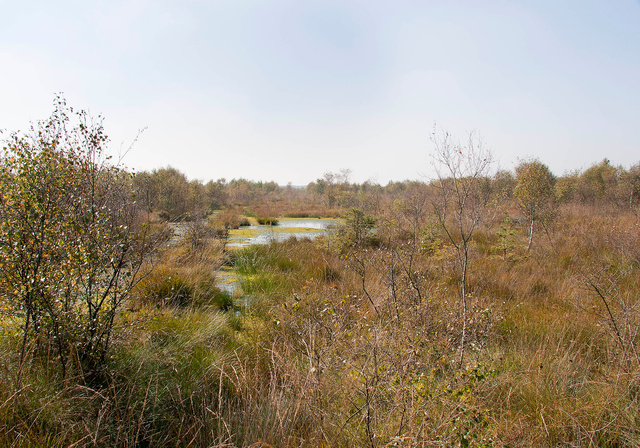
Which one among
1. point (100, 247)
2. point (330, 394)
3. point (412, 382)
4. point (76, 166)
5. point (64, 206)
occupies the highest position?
point (76, 166)

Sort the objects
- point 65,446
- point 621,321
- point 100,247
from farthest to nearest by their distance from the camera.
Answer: point 621,321 → point 100,247 → point 65,446

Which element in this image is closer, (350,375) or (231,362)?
(350,375)

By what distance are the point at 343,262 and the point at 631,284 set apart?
15.0 feet

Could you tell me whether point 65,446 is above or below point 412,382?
below

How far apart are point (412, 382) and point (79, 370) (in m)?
2.20

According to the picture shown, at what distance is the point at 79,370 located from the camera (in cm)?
212

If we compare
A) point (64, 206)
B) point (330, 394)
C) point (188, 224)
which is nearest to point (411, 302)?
point (330, 394)

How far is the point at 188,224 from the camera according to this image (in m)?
7.86

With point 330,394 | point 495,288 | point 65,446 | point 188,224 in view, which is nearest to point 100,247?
point 65,446

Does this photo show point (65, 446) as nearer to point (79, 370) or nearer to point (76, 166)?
point (79, 370)

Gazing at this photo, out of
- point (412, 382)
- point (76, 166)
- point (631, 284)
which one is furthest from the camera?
point (631, 284)

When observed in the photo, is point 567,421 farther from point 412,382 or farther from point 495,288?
point 495,288

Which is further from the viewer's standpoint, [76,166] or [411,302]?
[411,302]

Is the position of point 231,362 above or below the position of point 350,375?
below
